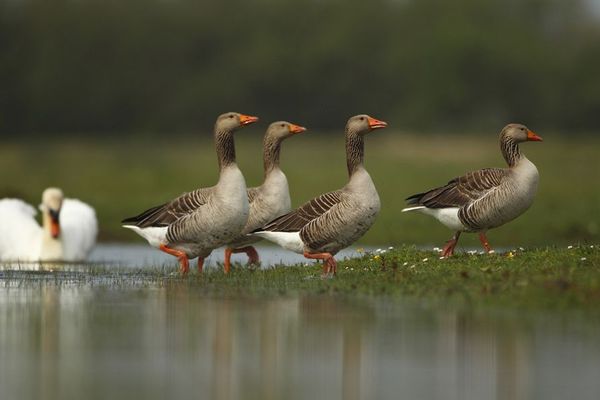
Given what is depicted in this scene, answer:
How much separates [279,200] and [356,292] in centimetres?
392

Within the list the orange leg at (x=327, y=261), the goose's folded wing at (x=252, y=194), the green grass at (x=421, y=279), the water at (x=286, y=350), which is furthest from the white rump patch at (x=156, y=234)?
the water at (x=286, y=350)

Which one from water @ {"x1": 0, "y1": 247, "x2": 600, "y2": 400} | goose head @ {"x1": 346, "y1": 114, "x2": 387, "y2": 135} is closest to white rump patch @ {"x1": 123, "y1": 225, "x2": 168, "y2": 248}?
goose head @ {"x1": 346, "y1": 114, "x2": 387, "y2": 135}

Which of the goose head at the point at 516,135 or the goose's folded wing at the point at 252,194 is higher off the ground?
the goose head at the point at 516,135

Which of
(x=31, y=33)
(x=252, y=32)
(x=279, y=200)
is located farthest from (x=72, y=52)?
(x=279, y=200)

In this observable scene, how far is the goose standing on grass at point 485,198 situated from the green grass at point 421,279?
0.71m

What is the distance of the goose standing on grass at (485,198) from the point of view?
18.3 meters

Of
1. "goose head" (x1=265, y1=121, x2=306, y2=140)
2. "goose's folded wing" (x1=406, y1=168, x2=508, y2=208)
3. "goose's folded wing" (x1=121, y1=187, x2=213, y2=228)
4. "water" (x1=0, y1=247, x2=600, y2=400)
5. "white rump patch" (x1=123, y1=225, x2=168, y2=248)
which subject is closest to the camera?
"water" (x1=0, y1=247, x2=600, y2=400)

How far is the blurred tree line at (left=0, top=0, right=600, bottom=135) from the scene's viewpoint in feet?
282

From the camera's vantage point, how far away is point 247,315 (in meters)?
13.1

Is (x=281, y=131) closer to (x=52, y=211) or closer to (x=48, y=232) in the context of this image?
(x=52, y=211)

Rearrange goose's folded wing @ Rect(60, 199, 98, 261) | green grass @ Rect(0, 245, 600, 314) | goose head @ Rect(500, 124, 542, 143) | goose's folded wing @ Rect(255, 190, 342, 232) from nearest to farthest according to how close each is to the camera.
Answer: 1. green grass @ Rect(0, 245, 600, 314)
2. goose's folded wing @ Rect(255, 190, 342, 232)
3. goose head @ Rect(500, 124, 542, 143)
4. goose's folded wing @ Rect(60, 199, 98, 261)

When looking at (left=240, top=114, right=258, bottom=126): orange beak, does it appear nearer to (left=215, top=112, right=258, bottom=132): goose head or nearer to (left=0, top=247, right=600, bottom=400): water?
(left=215, top=112, right=258, bottom=132): goose head

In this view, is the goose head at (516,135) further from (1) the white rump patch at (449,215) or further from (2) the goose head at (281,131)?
(2) the goose head at (281,131)

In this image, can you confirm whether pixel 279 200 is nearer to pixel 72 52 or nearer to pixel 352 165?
pixel 352 165
